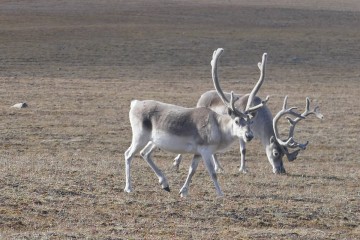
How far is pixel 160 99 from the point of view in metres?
31.9

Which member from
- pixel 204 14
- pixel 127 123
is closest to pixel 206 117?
pixel 127 123

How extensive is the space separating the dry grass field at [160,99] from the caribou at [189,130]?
669 mm

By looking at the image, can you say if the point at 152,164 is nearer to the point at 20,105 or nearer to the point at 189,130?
the point at 189,130

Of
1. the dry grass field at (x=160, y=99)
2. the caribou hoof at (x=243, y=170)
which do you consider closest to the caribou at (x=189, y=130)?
the dry grass field at (x=160, y=99)

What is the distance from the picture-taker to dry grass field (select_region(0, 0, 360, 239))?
470 inches

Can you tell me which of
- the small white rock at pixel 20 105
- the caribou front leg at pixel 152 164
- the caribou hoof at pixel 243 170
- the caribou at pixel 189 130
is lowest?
the small white rock at pixel 20 105

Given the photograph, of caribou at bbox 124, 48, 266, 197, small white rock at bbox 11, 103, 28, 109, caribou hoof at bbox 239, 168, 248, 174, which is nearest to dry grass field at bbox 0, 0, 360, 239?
caribou hoof at bbox 239, 168, 248, 174

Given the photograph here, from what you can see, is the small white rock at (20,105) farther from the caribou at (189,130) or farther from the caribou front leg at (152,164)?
the caribou at (189,130)

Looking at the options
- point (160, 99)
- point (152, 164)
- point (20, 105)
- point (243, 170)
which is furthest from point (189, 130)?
point (160, 99)

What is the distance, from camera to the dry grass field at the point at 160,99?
11.9 m

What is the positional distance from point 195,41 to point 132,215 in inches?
1680

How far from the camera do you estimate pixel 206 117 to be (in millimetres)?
13945

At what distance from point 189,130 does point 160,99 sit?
1810 centimetres

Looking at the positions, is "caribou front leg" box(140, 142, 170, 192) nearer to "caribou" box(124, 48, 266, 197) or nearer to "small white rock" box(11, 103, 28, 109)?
"caribou" box(124, 48, 266, 197)
